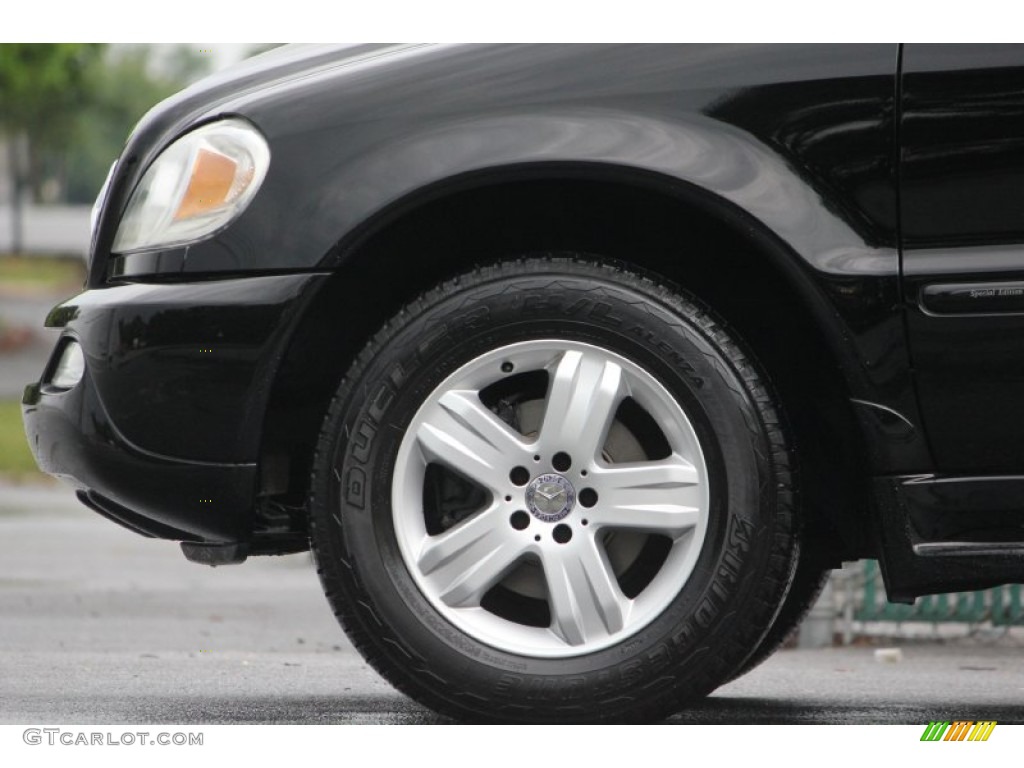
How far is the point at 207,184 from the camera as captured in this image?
2.99 metres

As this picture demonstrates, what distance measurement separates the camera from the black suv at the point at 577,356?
9.18 feet

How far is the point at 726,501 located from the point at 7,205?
99.5 feet

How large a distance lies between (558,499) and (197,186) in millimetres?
929

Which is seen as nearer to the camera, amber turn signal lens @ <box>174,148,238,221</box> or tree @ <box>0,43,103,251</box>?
amber turn signal lens @ <box>174,148,238,221</box>

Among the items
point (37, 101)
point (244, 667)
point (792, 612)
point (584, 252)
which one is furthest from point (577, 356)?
point (37, 101)

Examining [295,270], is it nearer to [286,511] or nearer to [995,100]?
[286,511]

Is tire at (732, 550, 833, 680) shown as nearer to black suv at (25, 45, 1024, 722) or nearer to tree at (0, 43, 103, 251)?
black suv at (25, 45, 1024, 722)

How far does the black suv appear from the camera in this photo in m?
2.80

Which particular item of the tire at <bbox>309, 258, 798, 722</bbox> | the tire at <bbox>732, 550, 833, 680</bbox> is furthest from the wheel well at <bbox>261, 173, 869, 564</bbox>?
the tire at <bbox>732, 550, 833, 680</bbox>

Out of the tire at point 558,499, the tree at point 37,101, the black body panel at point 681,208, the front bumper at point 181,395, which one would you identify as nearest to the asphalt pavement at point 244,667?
the tire at point 558,499

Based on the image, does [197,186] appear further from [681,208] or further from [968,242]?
[968,242]

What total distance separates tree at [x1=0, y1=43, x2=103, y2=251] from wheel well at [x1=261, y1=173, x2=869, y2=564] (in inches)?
672

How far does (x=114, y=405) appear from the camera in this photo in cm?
296

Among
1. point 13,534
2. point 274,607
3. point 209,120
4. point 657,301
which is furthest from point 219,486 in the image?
point 13,534
